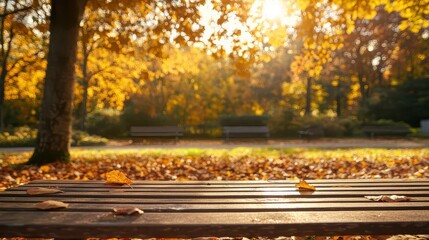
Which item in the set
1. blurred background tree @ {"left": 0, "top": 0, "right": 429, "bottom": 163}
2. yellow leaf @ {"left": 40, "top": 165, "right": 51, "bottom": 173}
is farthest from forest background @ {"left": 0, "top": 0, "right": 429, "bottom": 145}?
yellow leaf @ {"left": 40, "top": 165, "right": 51, "bottom": 173}

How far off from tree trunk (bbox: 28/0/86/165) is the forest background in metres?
1.38

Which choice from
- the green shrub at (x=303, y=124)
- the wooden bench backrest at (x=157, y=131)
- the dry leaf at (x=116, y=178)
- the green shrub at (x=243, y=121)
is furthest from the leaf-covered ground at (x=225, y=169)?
the green shrub at (x=303, y=124)

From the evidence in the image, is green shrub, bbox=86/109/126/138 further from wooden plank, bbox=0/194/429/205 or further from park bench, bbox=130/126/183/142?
wooden plank, bbox=0/194/429/205

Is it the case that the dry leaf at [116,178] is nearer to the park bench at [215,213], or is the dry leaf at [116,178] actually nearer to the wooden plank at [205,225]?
the park bench at [215,213]

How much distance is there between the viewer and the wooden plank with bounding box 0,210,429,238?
2.03m

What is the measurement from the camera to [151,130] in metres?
19.0

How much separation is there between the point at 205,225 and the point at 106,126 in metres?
22.9

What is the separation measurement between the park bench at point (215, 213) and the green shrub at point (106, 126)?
21.2m

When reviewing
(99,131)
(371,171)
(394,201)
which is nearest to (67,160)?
(371,171)

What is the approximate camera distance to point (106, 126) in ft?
78.5

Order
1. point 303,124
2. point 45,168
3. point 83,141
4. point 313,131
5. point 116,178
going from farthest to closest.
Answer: point 303,124 → point 313,131 → point 83,141 → point 45,168 → point 116,178

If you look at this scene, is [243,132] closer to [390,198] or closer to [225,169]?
[225,169]

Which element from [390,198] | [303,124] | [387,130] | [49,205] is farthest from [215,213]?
[303,124]

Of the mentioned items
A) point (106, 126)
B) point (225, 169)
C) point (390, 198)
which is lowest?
point (225, 169)
